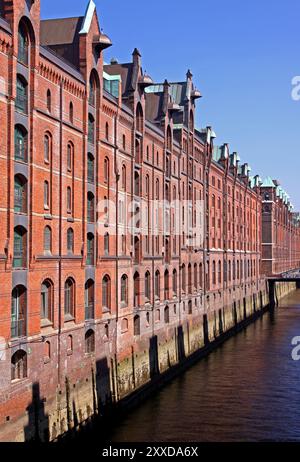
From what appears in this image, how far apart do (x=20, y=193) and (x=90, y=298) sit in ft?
28.9

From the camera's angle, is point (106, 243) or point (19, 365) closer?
point (19, 365)

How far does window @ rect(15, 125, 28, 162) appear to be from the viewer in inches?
955

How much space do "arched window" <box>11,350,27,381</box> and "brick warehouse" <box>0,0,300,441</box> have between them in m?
0.05

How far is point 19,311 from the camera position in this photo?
24375mm

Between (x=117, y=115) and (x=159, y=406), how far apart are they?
16.1 m

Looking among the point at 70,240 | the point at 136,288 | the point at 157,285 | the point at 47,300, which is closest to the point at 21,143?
the point at 70,240

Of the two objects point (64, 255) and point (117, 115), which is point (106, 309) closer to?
point (64, 255)

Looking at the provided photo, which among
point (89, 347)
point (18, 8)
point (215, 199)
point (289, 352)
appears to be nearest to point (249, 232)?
point (215, 199)

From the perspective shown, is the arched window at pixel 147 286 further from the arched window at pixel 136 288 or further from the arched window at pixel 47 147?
the arched window at pixel 47 147

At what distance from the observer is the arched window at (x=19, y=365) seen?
2389 cm

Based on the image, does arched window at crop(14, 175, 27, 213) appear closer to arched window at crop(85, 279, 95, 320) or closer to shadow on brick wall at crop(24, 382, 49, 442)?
shadow on brick wall at crop(24, 382, 49, 442)

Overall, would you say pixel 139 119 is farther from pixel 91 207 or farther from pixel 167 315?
pixel 167 315

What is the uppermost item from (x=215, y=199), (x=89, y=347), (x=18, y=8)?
(x=18, y=8)

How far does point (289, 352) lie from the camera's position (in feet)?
168
